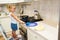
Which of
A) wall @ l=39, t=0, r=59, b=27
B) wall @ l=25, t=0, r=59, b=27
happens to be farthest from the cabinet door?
wall @ l=39, t=0, r=59, b=27

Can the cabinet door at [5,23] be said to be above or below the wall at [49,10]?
below

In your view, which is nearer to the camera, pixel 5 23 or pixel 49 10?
pixel 49 10

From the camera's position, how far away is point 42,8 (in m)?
2.53

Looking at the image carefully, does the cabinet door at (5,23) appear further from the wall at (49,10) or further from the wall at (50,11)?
the wall at (50,11)

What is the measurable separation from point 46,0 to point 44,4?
13 centimetres

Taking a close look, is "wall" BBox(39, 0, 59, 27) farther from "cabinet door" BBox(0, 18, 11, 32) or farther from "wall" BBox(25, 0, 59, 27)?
"cabinet door" BBox(0, 18, 11, 32)

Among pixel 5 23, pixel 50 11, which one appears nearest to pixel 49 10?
pixel 50 11

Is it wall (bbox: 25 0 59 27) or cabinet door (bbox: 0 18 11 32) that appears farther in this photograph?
cabinet door (bbox: 0 18 11 32)

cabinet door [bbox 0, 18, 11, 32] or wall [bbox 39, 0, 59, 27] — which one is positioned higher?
wall [bbox 39, 0, 59, 27]

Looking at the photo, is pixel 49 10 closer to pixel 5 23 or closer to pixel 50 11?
pixel 50 11

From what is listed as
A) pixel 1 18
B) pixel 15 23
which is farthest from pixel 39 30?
pixel 1 18

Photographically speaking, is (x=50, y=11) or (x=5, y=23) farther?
(x=5, y=23)

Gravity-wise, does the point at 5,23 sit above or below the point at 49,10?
below

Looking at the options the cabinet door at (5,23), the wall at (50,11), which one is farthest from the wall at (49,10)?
the cabinet door at (5,23)
